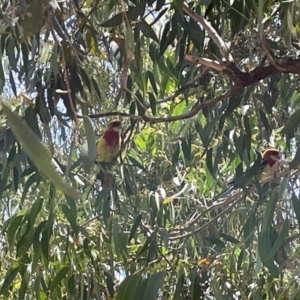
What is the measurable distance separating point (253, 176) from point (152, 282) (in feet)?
1.52

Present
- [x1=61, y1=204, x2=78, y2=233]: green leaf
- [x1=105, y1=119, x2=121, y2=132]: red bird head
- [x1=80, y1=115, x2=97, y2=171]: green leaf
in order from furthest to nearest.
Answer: [x1=105, y1=119, x2=121, y2=132]: red bird head
[x1=61, y1=204, x2=78, y2=233]: green leaf
[x1=80, y1=115, x2=97, y2=171]: green leaf

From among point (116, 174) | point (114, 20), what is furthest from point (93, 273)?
point (114, 20)

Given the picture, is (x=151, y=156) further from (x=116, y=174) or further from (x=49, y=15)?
(x=49, y=15)

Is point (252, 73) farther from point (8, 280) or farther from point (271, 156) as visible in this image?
point (271, 156)

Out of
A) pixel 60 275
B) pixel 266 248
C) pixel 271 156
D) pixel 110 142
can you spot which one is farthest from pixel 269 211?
pixel 110 142

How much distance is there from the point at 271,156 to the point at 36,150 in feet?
6.22

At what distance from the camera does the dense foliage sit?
4.24 feet

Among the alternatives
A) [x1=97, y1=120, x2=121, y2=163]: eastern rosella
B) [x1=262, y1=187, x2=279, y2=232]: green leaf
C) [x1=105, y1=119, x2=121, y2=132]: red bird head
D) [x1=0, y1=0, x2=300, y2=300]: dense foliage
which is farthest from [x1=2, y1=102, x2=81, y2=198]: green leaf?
[x1=105, y1=119, x2=121, y2=132]: red bird head

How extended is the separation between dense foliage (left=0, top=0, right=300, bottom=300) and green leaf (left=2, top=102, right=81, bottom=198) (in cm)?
51

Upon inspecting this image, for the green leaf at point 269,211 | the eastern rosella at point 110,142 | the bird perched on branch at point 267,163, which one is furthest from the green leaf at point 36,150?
the eastern rosella at point 110,142

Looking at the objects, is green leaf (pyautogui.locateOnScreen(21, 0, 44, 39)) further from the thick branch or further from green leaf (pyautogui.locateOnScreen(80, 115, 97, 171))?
the thick branch

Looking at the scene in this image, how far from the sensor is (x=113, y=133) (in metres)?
2.42

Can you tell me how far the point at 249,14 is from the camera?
145cm

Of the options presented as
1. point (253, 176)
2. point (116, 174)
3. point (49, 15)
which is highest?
point (49, 15)
